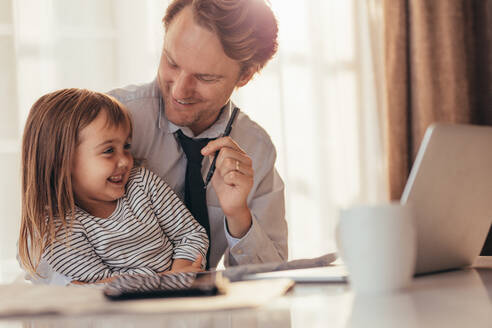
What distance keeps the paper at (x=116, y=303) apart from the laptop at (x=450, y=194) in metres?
0.24

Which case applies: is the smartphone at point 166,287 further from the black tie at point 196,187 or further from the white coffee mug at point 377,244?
the black tie at point 196,187

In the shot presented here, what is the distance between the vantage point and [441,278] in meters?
0.96

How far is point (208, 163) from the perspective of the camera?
1773mm

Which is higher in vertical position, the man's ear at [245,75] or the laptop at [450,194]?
the man's ear at [245,75]

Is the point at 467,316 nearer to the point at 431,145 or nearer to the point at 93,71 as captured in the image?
the point at 431,145

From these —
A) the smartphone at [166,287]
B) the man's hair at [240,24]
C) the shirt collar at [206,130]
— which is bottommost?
the smartphone at [166,287]

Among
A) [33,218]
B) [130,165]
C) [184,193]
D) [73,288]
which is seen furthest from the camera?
[184,193]

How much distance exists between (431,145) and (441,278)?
233mm

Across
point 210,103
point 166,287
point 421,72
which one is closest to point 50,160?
point 210,103

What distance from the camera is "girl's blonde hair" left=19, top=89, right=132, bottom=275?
1.42 metres

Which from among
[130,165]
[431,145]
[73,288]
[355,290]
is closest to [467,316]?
[355,290]

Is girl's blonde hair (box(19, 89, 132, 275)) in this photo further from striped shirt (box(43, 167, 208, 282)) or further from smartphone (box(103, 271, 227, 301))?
smartphone (box(103, 271, 227, 301))

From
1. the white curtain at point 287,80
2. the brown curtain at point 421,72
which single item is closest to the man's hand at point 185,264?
the white curtain at point 287,80

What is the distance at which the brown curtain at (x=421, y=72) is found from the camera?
2889mm
